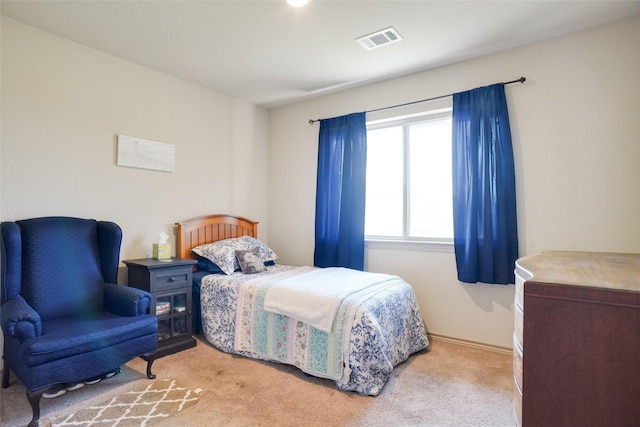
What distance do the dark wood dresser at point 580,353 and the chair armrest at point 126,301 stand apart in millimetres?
2334

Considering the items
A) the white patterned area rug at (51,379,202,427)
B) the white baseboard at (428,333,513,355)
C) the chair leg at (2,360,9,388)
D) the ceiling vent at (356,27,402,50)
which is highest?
the ceiling vent at (356,27,402,50)

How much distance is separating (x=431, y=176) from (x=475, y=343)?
1.57m

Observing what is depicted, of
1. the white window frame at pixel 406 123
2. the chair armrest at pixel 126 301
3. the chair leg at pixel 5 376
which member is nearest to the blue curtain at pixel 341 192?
the white window frame at pixel 406 123

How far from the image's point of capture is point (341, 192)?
3688mm

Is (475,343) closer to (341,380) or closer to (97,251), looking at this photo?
(341,380)

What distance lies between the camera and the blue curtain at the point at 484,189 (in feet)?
9.16

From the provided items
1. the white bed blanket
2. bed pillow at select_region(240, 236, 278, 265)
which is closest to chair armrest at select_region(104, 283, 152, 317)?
the white bed blanket

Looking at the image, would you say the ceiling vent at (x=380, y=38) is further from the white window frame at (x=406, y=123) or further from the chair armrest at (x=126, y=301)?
the chair armrest at (x=126, y=301)

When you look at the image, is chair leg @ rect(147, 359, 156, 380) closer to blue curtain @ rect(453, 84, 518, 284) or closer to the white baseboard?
the white baseboard

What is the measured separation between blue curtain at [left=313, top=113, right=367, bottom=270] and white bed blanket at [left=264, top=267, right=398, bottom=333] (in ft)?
2.13

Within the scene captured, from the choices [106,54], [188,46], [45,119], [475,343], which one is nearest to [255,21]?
[188,46]

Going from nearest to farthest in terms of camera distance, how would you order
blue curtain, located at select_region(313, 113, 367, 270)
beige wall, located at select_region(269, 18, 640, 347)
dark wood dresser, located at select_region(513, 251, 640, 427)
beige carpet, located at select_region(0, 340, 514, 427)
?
dark wood dresser, located at select_region(513, 251, 640, 427)
beige carpet, located at select_region(0, 340, 514, 427)
beige wall, located at select_region(269, 18, 640, 347)
blue curtain, located at select_region(313, 113, 367, 270)

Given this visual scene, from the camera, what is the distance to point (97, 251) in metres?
2.68

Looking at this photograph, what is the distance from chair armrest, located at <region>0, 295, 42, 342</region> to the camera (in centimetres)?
181
